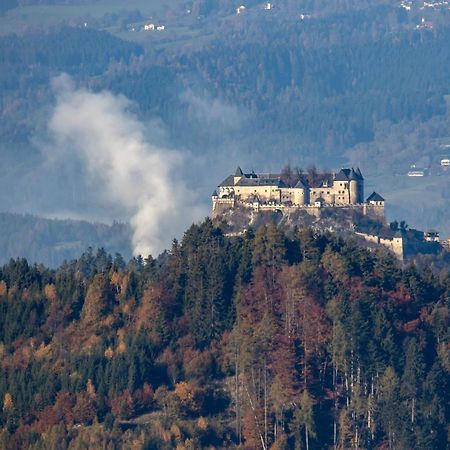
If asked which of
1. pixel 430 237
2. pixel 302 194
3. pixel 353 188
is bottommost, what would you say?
pixel 430 237

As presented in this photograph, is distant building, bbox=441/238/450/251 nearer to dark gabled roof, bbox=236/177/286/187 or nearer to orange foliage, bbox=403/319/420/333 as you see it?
dark gabled roof, bbox=236/177/286/187

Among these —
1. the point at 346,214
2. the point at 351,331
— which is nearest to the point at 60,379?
the point at 351,331

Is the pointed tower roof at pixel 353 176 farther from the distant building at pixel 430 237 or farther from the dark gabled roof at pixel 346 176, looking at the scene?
the distant building at pixel 430 237

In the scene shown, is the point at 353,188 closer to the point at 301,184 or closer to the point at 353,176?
the point at 353,176

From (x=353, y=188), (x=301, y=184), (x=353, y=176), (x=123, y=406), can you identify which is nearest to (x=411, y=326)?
(x=123, y=406)

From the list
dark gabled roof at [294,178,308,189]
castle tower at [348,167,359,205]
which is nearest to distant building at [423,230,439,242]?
castle tower at [348,167,359,205]

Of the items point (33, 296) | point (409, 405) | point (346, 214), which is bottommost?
point (409, 405)

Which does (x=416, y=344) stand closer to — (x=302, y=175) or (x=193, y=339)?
(x=193, y=339)
